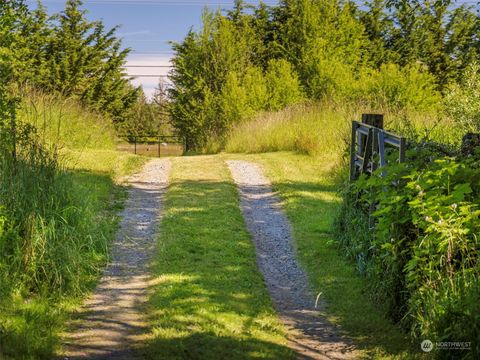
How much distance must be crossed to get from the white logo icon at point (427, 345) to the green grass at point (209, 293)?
1.13m

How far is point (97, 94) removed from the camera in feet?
105

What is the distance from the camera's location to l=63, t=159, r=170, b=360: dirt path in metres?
5.16

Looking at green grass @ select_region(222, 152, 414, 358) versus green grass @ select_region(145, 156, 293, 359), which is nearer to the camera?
green grass @ select_region(145, 156, 293, 359)

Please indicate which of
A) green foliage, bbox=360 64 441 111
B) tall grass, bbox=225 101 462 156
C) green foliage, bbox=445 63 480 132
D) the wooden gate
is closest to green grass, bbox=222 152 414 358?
the wooden gate

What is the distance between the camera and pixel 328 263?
7781 mm

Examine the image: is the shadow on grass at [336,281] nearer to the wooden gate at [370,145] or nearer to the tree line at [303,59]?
the wooden gate at [370,145]

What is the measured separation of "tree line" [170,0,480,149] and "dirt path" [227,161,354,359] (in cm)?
1296

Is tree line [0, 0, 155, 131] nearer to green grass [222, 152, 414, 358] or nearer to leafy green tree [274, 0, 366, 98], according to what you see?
leafy green tree [274, 0, 366, 98]

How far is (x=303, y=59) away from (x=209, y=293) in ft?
83.8

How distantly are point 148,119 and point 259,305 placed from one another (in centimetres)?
3932

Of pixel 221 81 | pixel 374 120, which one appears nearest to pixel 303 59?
pixel 221 81

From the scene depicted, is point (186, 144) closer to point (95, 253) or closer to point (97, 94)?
point (97, 94)

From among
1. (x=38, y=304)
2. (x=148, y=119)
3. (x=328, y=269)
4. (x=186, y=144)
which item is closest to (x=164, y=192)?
(x=328, y=269)

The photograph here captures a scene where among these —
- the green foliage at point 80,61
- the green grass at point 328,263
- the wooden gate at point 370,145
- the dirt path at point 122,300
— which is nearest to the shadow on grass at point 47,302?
the dirt path at point 122,300
